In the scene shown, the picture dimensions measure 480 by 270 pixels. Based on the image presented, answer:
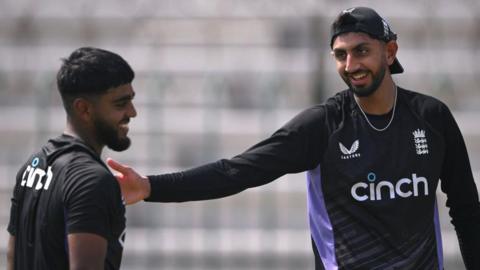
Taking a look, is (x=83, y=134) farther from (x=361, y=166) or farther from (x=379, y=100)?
(x=379, y=100)

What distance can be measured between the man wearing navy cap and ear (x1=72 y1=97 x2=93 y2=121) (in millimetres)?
465

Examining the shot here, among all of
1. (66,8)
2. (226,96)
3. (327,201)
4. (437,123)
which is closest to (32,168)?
(327,201)

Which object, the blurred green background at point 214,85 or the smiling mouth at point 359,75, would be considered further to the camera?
the blurred green background at point 214,85

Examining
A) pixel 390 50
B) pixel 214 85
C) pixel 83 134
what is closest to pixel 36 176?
pixel 83 134

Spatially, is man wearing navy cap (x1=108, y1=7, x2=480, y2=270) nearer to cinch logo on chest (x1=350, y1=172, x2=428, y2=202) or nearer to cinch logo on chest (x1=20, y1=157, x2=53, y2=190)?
cinch logo on chest (x1=350, y1=172, x2=428, y2=202)

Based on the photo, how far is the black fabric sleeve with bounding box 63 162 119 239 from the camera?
345 centimetres

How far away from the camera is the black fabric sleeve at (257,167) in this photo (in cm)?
429

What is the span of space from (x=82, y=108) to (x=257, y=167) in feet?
2.88

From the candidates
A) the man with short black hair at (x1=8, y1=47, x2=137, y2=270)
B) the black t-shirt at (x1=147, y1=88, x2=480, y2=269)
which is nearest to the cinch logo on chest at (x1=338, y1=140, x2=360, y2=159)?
the black t-shirt at (x1=147, y1=88, x2=480, y2=269)

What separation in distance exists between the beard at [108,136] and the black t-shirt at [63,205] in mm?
105

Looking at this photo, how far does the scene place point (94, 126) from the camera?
3.77 meters

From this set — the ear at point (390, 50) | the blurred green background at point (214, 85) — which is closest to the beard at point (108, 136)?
the ear at point (390, 50)

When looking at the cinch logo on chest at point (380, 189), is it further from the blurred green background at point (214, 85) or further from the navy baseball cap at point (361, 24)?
the blurred green background at point (214, 85)

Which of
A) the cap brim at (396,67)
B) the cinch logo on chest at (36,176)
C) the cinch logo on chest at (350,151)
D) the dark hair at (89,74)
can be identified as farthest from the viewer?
the cap brim at (396,67)
